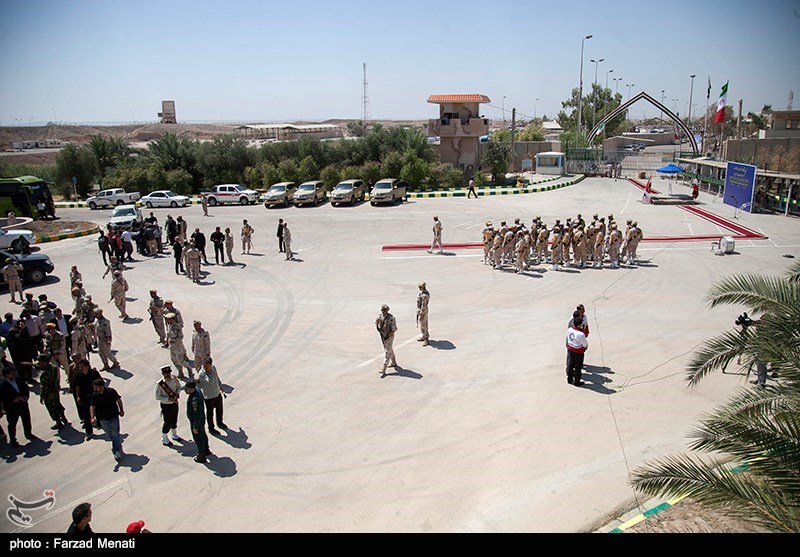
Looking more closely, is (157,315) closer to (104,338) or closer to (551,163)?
(104,338)

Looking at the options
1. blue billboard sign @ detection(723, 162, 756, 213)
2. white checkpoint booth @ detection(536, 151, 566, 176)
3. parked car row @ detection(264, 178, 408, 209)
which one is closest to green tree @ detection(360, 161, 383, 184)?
parked car row @ detection(264, 178, 408, 209)

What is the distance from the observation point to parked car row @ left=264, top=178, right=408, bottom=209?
1398 inches

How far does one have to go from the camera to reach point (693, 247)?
23.5m

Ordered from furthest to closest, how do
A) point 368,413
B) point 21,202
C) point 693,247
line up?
point 21,202, point 693,247, point 368,413

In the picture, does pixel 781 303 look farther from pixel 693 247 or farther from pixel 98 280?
pixel 98 280

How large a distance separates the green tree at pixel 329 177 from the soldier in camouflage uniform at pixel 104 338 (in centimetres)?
3196

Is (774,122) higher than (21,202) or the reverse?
higher

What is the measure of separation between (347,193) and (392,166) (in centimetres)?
854

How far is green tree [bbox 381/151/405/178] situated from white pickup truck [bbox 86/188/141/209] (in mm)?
17893

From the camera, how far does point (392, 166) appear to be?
142 ft

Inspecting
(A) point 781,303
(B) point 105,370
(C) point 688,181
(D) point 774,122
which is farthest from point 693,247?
(D) point 774,122

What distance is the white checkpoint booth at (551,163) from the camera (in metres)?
51.8

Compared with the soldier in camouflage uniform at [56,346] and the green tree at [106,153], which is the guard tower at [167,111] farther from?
the soldier in camouflage uniform at [56,346]
